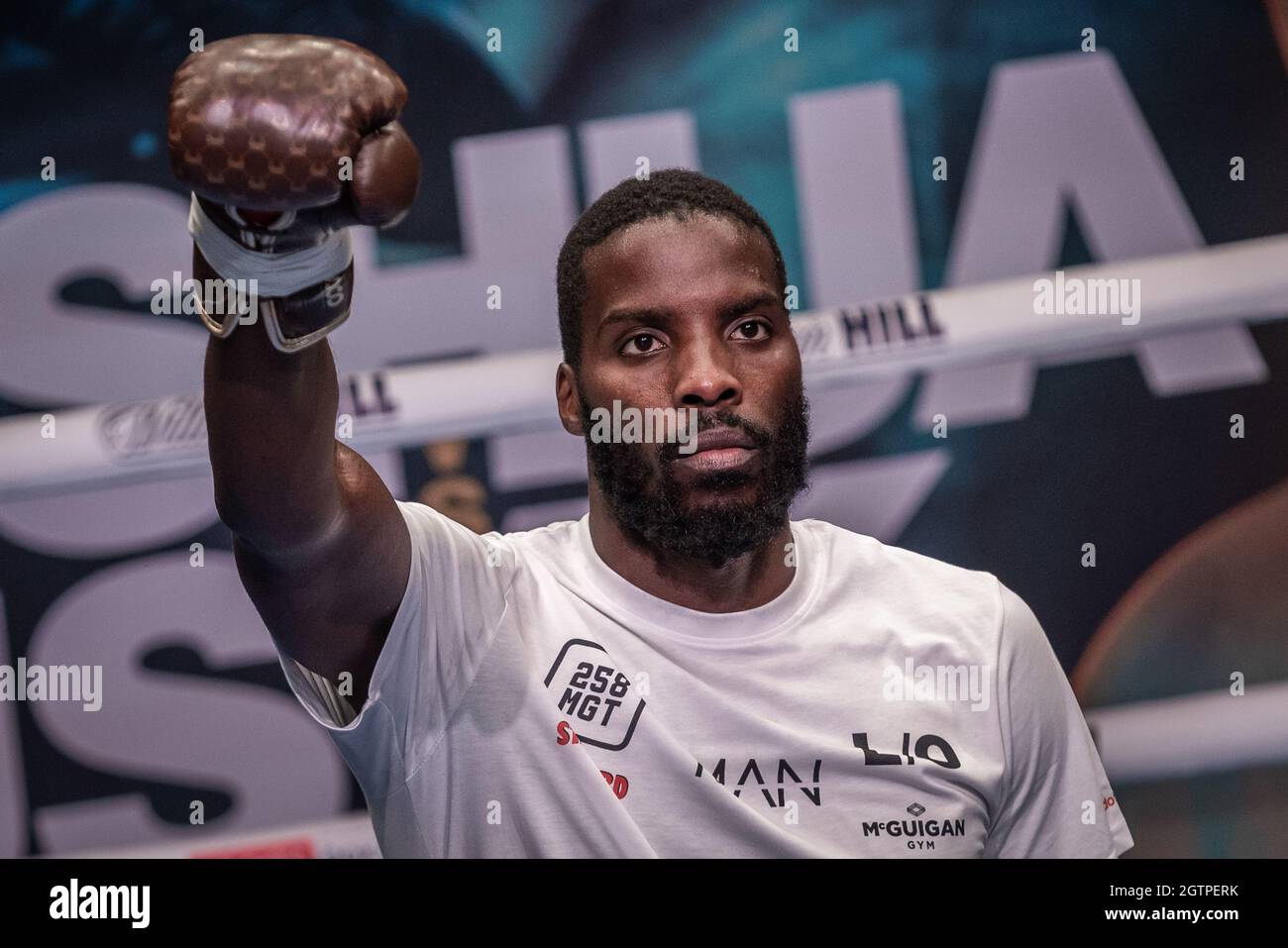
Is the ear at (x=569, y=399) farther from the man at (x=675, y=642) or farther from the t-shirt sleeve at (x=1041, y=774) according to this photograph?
the t-shirt sleeve at (x=1041, y=774)

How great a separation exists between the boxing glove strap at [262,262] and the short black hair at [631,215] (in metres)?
0.64

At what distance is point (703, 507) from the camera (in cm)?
175

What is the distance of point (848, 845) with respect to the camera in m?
1.70

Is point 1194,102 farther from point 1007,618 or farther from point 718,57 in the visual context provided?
point 1007,618

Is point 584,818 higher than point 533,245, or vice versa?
point 533,245

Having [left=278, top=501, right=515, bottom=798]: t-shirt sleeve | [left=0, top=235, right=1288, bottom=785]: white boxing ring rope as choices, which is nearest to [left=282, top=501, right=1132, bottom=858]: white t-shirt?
[left=278, top=501, right=515, bottom=798]: t-shirt sleeve

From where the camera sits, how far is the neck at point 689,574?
5.88ft

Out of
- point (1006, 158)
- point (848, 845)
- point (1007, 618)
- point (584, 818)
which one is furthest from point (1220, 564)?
point (584, 818)

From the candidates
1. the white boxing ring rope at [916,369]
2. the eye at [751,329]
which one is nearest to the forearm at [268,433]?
the eye at [751,329]

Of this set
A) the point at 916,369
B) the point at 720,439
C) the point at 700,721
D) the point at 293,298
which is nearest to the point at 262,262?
the point at 293,298

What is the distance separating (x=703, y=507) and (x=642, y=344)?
0.26 metres

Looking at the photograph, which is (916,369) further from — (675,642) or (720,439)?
(675,642)
